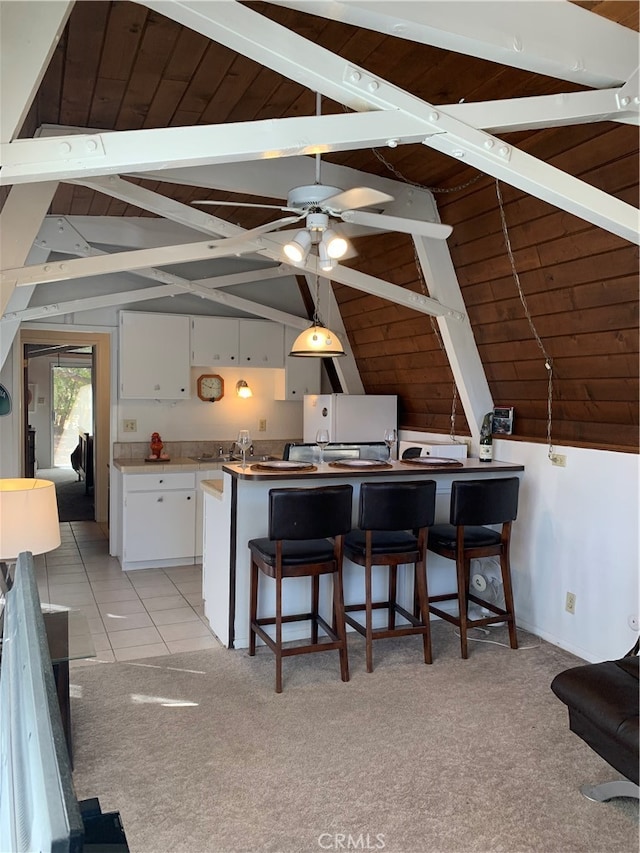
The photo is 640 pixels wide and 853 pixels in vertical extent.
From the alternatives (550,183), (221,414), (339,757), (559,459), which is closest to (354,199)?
(550,183)

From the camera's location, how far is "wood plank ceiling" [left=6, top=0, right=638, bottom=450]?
2457mm

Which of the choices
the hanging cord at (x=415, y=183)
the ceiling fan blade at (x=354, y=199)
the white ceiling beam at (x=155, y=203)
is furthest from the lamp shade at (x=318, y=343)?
the ceiling fan blade at (x=354, y=199)

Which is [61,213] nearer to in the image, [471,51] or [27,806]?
[471,51]

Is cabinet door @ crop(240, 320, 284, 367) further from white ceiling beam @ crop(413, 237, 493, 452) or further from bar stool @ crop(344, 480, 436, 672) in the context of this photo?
bar stool @ crop(344, 480, 436, 672)

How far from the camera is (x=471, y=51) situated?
2.03 m

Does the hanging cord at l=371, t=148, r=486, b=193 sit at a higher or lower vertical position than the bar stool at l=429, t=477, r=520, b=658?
higher

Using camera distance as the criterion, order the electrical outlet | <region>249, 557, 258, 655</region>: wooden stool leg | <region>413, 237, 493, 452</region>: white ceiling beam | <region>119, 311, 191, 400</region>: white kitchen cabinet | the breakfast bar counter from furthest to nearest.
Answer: <region>119, 311, 191, 400</region>: white kitchen cabinet, <region>413, 237, 493, 452</region>: white ceiling beam, the electrical outlet, the breakfast bar counter, <region>249, 557, 258, 655</region>: wooden stool leg

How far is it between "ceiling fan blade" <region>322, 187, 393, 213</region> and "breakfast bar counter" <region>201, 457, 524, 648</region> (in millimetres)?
1496

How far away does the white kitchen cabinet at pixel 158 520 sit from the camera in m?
5.35

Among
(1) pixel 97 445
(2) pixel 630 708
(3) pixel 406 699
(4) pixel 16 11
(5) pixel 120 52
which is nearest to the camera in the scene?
(4) pixel 16 11

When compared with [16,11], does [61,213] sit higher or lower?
higher

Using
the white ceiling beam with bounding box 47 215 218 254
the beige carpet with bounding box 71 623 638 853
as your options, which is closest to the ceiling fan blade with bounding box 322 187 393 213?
the beige carpet with bounding box 71 623 638 853

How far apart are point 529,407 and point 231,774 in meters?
2.92

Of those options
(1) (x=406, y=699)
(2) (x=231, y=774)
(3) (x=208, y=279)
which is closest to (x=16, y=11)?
(2) (x=231, y=774)
